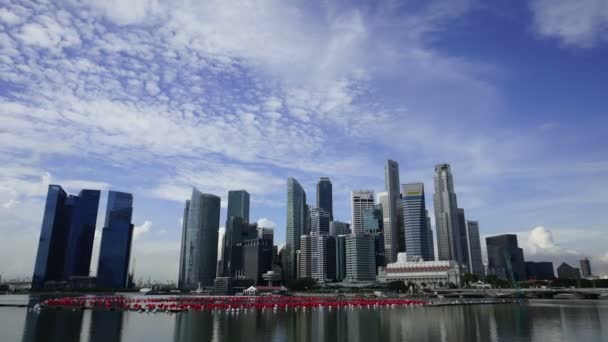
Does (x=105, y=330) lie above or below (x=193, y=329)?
below

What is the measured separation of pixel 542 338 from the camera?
6275 centimetres

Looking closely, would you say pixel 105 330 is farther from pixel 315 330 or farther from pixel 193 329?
pixel 315 330

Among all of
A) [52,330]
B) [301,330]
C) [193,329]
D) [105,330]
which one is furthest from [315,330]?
[52,330]

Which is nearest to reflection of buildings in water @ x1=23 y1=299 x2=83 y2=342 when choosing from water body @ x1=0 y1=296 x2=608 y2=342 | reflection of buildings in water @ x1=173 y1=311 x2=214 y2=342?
water body @ x1=0 y1=296 x2=608 y2=342

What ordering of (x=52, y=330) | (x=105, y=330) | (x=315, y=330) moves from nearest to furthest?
1. (x=52, y=330)
2. (x=105, y=330)
3. (x=315, y=330)

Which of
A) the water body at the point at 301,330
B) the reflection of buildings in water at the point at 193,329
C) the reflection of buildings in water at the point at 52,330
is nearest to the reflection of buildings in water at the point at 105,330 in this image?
the water body at the point at 301,330

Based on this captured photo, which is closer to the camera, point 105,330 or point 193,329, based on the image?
point 105,330

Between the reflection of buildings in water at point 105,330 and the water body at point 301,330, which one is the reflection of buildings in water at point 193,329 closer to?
the water body at point 301,330

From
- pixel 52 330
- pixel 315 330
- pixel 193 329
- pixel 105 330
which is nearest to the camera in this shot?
pixel 52 330

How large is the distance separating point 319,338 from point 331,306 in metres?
79.7

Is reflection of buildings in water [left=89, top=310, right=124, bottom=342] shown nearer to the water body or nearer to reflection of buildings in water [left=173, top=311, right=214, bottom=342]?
the water body

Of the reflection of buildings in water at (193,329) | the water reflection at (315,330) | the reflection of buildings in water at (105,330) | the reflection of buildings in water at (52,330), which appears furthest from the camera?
the water reflection at (315,330)

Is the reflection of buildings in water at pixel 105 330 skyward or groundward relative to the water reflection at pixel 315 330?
groundward

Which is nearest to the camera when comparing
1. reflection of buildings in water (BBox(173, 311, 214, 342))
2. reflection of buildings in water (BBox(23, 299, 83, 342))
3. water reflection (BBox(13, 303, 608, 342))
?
reflection of buildings in water (BBox(23, 299, 83, 342))
